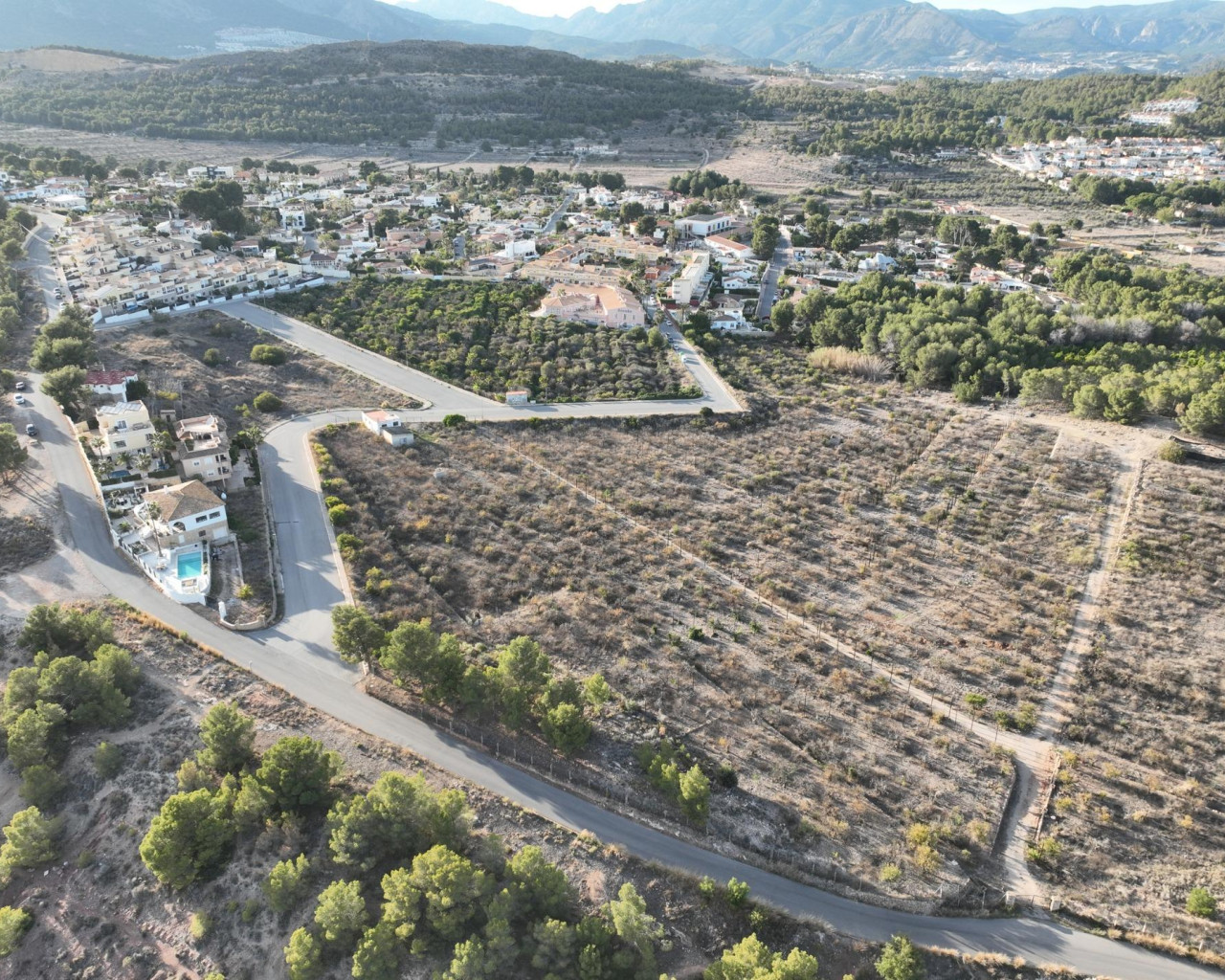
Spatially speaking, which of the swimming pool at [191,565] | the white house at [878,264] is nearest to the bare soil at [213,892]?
the swimming pool at [191,565]

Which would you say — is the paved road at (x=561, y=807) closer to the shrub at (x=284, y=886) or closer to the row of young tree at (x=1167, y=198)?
the shrub at (x=284, y=886)

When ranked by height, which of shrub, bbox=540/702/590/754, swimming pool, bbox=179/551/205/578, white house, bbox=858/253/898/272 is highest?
white house, bbox=858/253/898/272

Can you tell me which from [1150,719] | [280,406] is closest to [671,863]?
[1150,719]

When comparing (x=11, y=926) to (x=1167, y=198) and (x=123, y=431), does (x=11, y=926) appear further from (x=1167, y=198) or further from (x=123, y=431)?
(x=1167, y=198)

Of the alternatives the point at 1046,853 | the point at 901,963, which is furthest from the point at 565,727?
A: the point at 1046,853

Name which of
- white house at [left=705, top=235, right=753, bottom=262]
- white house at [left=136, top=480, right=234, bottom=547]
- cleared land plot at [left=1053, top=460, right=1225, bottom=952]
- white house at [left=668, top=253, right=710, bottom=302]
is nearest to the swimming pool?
white house at [left=136, top=480, right=234, bottom=547]

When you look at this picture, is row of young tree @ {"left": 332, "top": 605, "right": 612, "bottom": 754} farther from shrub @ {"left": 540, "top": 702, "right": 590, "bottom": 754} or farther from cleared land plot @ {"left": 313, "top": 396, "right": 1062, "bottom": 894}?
cleared land plot @ {"left": 313, "top": 396, "right": 1062, "bottom": 894}
